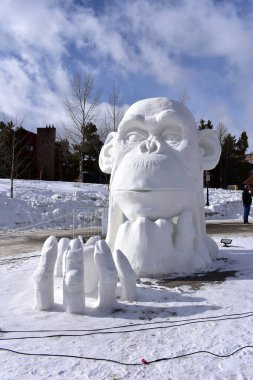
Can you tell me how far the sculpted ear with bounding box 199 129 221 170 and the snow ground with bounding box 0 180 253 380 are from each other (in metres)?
2.08

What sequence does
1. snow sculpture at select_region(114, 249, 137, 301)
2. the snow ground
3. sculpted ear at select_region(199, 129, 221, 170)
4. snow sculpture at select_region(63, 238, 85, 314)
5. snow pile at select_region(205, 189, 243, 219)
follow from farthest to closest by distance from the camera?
snow pile at select_region(205, 189, 243, 219) < sculpted ear at select_region(199, 129, 221, 170) < snow sculpture at select_region(114, 249, 137, 301) < snow sculpture at select_region(63, 238, 85, 314) < the snow ground

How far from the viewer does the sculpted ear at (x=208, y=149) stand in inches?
275

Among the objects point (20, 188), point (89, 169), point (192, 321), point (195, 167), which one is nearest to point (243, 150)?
point (89, 169)

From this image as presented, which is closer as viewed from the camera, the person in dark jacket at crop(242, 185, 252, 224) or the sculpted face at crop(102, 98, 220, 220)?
the sculpted face at crop(102, 98, 220, 220)

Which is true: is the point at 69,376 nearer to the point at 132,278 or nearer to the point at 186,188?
the point at 132,278

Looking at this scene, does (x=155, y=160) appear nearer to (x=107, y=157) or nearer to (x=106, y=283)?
(x=107, y=157)

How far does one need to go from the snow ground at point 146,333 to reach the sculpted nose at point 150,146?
2173 mm

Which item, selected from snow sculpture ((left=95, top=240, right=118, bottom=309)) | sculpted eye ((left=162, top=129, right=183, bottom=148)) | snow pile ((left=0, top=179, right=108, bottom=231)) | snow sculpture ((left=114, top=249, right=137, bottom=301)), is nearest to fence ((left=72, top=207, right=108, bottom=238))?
snow pile ((left=0, top=179, right=108, bottom=231))

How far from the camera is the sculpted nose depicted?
6.27 meters

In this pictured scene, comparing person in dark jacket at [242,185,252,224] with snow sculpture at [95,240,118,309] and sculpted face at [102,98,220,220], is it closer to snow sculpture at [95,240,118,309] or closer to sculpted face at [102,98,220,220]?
sculpted face at [102,98,220,220]

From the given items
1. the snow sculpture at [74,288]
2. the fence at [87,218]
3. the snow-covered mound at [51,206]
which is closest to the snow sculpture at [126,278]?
the snow sculpture at [74,288]

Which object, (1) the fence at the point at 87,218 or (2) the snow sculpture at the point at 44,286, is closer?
(2) the snow sculpture at the point at 44,286

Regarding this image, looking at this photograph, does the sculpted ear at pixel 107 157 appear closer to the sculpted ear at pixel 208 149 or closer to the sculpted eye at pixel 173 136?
the sculpted eye at pixel 173 136

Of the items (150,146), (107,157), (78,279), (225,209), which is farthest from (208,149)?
(225,209)
